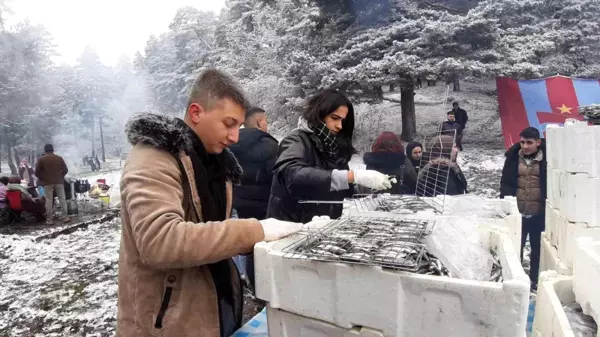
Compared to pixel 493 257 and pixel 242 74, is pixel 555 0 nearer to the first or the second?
pixel 242 74

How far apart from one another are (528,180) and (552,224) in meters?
1.36

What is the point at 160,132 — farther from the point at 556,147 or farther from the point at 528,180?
the point at 528,180

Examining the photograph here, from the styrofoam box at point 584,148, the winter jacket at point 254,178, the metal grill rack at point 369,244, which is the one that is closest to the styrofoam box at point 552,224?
the styrofoam box at point 584,148

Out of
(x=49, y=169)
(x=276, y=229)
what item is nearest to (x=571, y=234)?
(x=276, y=229)

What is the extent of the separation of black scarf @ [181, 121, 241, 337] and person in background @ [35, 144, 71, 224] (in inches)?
383

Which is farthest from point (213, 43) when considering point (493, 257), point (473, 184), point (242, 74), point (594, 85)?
point (493, 257)

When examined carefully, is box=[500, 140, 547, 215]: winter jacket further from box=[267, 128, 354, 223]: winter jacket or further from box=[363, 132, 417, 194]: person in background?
box=[267, 128, 354, 223]: winter jacket

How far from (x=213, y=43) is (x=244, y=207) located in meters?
22.2

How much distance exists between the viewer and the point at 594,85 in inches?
319

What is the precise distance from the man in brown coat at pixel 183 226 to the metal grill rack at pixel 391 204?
2.83 feet

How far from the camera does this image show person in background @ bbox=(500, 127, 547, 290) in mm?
4438

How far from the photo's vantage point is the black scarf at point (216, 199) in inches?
57.4

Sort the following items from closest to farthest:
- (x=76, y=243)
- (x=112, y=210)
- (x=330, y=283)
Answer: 1. (x=330, y=283)
2. (x=76, y=243)
3. (x=112, y=210)

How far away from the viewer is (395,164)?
439 cm
